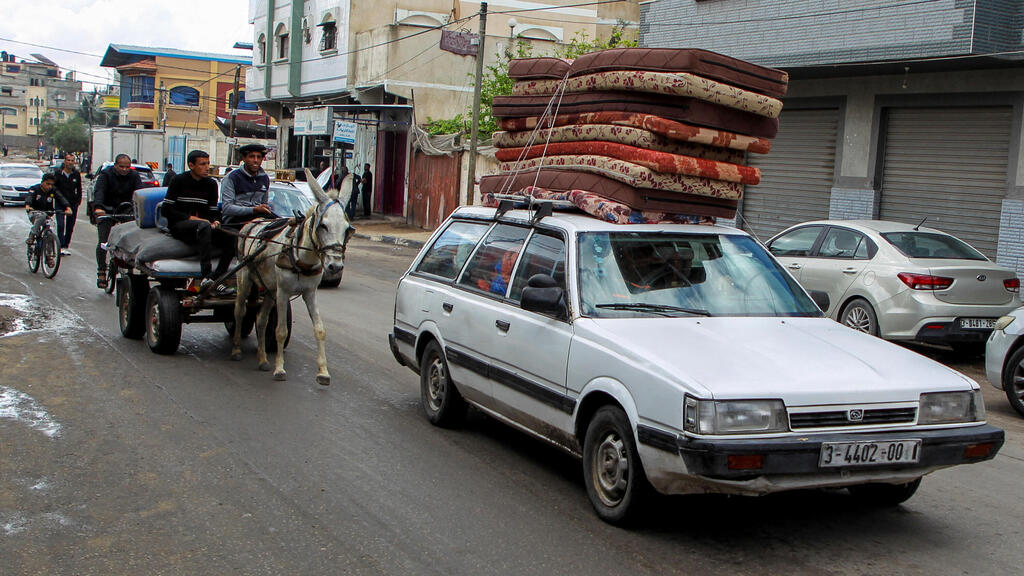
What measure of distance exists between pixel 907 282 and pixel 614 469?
288 inches

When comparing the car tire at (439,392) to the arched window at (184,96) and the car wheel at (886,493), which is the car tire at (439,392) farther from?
the arched window at (184,96)

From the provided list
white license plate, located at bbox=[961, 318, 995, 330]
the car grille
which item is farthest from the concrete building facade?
the car grille

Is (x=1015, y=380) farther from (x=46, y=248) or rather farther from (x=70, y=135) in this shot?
(x=70, y=135)

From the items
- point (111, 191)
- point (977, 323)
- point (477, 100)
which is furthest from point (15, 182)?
point (977, 323)

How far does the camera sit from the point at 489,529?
515 cm

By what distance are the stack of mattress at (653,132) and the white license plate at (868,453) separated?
2199 mm

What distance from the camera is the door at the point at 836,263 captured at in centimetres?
1212

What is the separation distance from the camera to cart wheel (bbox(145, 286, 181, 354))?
9375mm

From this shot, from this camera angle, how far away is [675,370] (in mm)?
4770

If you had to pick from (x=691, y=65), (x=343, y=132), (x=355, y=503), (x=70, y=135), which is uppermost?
(x=70, y=135)

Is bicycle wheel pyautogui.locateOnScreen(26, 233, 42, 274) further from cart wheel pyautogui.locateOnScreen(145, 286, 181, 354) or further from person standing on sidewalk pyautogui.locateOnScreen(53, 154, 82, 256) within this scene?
cart wheel pyautogui.locateOnScreen(145, 286, 181, 354)

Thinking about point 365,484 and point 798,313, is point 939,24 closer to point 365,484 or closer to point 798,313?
point 798,313

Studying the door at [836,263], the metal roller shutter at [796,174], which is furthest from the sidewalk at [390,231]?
the door at [836,263]

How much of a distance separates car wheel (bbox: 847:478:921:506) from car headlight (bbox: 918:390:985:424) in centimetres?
67
